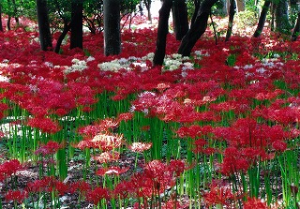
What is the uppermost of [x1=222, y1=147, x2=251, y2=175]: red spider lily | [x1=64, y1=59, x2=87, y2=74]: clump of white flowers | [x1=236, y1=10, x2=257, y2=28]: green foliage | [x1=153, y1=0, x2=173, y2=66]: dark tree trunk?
[x1=236, y1=10, x2=257, y2=28]: green foliage

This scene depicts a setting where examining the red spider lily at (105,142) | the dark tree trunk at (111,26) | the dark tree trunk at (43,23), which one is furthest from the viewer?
the dark tree trunk at (43,23)

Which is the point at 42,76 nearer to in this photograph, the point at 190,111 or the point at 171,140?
the point at 171,140

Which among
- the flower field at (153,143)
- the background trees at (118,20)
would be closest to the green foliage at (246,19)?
the background trees at (118,20)

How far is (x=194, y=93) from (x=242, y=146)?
2.31m

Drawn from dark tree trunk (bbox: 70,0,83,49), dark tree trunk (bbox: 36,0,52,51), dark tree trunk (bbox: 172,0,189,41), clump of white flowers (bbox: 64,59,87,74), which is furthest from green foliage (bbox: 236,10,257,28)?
clump of white flowers (bbox: 64,59,87,74)

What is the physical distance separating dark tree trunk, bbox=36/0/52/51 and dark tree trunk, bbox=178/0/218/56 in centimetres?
504

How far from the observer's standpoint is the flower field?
315 cm

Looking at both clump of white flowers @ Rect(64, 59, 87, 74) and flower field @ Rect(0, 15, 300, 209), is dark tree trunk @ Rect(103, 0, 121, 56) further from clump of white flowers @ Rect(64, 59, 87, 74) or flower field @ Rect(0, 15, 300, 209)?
clump of white flowers @ Rect(64, 59, 87, 74)

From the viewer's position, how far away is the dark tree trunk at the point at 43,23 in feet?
47.1

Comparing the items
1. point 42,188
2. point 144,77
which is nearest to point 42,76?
point 144,77

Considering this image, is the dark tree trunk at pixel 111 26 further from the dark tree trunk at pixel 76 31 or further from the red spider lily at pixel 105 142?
the red spider lily at pixel 105 142

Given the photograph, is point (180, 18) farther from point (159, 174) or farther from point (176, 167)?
point (159, 174)

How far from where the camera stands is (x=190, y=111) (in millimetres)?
4652

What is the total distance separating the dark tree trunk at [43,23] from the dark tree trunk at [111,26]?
10.4 feet
